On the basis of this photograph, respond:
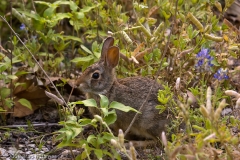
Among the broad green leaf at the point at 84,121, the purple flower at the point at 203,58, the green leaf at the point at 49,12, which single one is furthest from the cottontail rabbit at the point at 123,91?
the broad green leaf at the point at 84,121

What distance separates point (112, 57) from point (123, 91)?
0.37m

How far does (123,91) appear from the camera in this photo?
5.63 metres

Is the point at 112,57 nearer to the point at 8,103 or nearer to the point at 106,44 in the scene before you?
the point at 106,44

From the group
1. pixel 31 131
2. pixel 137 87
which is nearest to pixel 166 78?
pixel 137 87

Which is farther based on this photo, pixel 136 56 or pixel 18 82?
pixel 18 82

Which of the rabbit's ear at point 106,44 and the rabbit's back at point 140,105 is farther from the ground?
the rabbit's ear at point 106,44

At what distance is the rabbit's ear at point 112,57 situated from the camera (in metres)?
5.59

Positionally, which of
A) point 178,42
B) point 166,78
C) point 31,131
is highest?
point 178,42

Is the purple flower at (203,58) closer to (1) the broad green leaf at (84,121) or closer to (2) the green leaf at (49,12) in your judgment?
(1) the broad green leaf at (84,121)

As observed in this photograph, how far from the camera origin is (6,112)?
5.75 meters

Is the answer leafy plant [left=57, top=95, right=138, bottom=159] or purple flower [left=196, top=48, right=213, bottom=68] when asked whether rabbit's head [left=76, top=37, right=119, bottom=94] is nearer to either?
purple flower [left=196, top=48, right=213, bottom=68]

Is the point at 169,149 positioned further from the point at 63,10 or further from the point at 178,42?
the point at 63,10

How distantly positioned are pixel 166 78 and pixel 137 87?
48cm

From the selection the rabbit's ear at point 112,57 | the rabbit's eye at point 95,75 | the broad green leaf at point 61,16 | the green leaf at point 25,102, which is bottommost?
the green leaf at point 25,102
